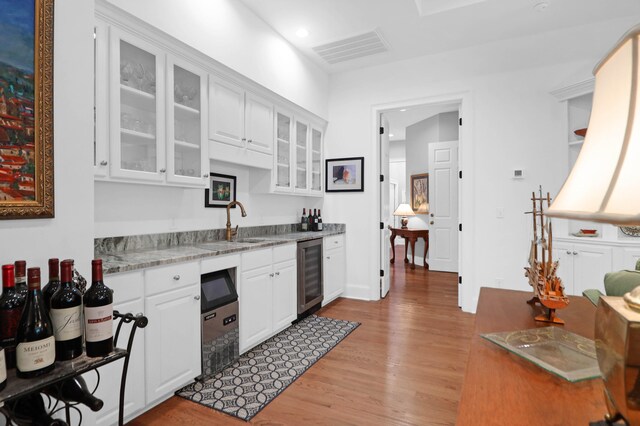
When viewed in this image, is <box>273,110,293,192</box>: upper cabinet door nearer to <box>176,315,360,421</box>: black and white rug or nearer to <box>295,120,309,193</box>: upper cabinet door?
<box>295,120,309,193</box>: upper cabinet door

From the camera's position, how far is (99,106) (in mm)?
2043

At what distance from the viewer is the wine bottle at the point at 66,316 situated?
118 centimetres

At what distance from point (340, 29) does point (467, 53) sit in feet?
5.18

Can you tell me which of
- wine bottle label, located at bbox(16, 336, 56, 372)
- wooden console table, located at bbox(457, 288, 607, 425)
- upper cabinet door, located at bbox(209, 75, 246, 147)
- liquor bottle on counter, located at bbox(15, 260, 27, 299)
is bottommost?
wine bottle label, located at bbox(16, 336, 56, 372)

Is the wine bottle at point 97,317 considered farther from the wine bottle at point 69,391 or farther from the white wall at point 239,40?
the white wall at point 239,40

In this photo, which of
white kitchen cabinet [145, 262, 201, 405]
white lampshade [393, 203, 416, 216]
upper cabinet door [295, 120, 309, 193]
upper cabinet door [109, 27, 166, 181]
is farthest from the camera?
white lampshade [393, 203, 416, 216]

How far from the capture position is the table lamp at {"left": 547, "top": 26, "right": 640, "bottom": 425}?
1.41 feet

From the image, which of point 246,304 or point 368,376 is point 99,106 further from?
point 368,376

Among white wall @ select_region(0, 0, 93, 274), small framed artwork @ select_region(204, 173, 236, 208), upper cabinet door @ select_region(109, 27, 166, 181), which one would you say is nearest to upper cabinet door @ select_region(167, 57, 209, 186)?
upper cabinet door @ select_region(109, 27, 166, 181)

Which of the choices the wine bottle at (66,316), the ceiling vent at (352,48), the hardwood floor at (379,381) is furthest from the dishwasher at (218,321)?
the ceiling vent at (352,48)

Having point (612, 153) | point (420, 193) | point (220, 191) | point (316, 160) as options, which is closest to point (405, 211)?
point (420, 193)

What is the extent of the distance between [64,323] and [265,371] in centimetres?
166

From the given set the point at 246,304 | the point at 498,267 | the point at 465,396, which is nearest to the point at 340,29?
the point at 246,304

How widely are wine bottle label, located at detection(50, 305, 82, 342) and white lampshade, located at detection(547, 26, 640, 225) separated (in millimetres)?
1445
